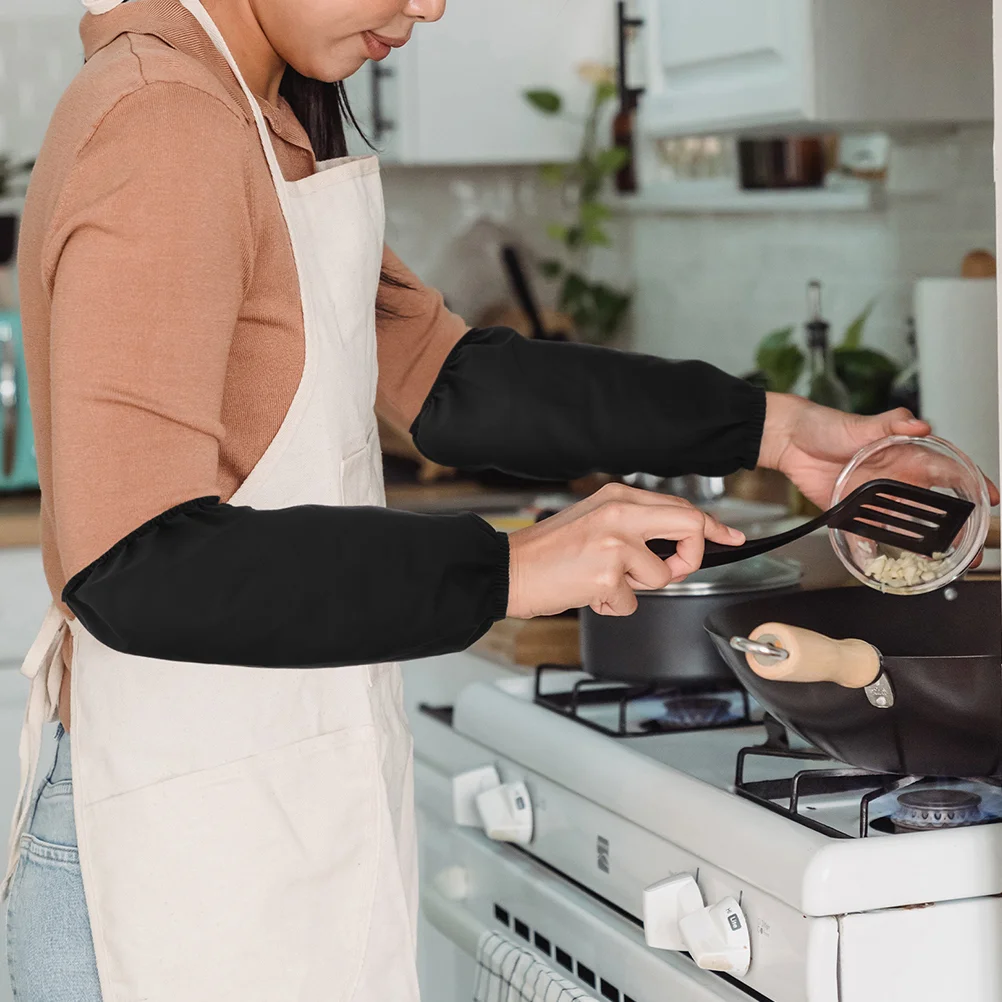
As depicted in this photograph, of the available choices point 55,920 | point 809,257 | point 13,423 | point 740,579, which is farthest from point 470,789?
point 13,423

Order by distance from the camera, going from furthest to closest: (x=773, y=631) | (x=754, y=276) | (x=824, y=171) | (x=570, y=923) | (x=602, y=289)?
1. (x=602, y=289)
2. (x=754, y=276)
3. (x=824, y=171)
4. (x=570, y=923)
5. (x=773, y=631)

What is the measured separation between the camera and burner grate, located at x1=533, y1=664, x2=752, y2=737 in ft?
4.75

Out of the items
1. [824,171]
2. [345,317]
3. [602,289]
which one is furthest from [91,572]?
[602,289]

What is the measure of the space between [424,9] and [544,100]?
2.08 meters

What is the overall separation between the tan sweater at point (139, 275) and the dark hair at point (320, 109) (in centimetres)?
25

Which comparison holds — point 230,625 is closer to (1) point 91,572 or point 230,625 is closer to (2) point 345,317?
(1) point 91,572

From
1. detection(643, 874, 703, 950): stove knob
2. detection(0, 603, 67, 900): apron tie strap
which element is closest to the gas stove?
detection(643, 874, 703, 950): stove knob

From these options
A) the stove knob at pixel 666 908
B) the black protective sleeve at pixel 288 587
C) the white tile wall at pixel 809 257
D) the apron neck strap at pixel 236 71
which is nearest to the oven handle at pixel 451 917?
the stove knob at pixel 666 908

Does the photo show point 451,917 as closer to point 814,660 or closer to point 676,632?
point 676,632

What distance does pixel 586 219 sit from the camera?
10.4ft

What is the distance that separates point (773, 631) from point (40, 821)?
1.65 ft

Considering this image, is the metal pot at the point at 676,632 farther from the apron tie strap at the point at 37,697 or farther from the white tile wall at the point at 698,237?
the white tile wall at the point at 698,237

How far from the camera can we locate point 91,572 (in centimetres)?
85

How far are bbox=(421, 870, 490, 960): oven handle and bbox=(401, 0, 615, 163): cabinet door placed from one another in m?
1.68
